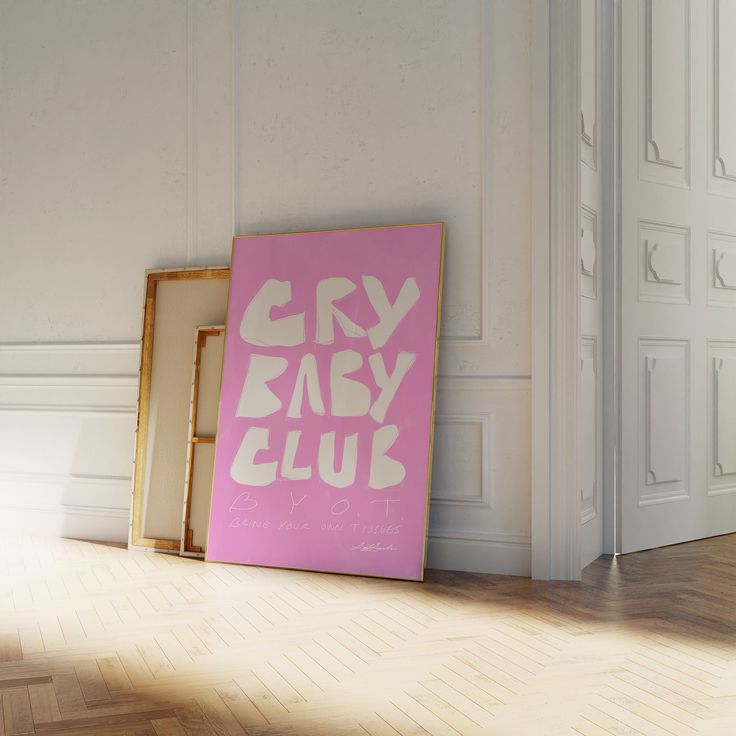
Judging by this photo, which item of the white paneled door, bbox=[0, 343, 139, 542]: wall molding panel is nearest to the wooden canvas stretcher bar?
bbox=[0, 343, 139, 542]: wall molding panel

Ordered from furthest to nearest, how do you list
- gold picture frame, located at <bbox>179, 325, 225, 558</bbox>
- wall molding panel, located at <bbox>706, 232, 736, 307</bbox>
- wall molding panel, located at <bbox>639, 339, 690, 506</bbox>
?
wall molding panel, located at <bbox>706, 232, 736, 307</bbox>
wall molding panel, located at <bbox>639, 339, 690, 506</bbox>
gold picture frame, located at <bbox>179, 325, 225, 558</bbox>

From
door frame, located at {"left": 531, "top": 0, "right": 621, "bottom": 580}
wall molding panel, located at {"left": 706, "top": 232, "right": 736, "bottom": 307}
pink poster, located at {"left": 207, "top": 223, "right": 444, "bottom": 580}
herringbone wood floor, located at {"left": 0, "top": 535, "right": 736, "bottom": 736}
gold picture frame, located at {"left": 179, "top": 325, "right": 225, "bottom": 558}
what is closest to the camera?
herringbone wood floor, located at {"left": 0, "top": 535, "right": 736, "bottom": 736}

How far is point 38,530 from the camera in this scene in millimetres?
4688

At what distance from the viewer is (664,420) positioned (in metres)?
4.34

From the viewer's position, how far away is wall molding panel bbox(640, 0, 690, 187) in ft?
14.1

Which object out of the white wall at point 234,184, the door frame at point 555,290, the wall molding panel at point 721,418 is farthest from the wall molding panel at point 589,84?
the wall molding panel at point 721,418

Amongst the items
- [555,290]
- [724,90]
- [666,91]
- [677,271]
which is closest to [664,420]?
[677,271]

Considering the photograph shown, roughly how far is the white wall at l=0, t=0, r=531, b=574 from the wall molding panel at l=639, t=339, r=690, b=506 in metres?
0.83

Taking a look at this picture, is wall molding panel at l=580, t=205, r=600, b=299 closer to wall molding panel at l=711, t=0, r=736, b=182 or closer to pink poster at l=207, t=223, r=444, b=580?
pink poster at l=207, t=223, r=444, b=580

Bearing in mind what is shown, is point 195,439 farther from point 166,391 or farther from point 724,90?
point 724,90

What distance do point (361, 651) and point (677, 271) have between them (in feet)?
8.65

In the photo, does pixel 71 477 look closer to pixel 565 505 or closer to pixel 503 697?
pixel 565 505

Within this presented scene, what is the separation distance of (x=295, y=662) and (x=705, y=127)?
134 inches

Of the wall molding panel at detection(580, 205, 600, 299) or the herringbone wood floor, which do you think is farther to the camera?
the wall molding panel at detection(580, 205, 600, 299)
